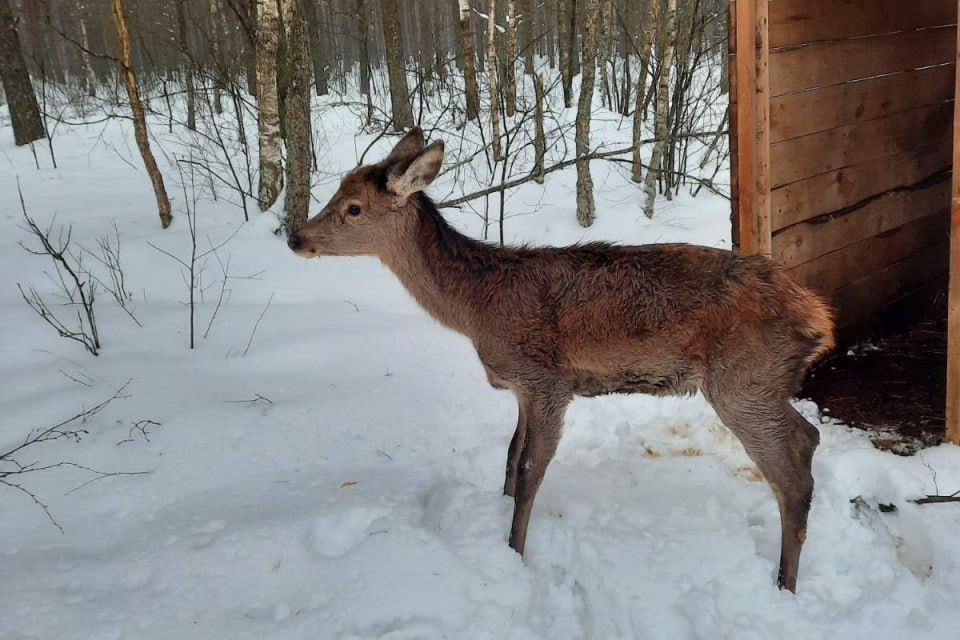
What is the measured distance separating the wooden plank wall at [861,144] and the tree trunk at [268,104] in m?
5.52

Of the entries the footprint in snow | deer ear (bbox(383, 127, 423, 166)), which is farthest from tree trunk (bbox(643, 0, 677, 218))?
the footprint in snow

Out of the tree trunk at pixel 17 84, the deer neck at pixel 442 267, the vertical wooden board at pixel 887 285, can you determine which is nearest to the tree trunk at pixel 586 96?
the vertical wooden board at pixel 887 285

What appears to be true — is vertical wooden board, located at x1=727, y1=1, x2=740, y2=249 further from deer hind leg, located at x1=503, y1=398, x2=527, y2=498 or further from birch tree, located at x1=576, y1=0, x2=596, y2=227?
birch tree, located at x1=576, y1=0, x2=596, y2=227

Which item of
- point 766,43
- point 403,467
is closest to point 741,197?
point 766,43

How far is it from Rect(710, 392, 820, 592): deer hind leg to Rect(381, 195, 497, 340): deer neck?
4.28 feet

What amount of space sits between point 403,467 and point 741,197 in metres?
2.83

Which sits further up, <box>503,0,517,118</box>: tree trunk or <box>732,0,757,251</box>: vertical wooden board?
<box>503,0,517,118</box>: tree trunk

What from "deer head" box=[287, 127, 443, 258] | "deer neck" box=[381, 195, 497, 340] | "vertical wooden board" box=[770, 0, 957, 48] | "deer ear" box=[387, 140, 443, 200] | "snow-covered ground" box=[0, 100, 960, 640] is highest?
"vertical wooden board" box=[770, 0, 957, 48]

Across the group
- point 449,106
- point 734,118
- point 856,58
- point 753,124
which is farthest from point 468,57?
point 753,124

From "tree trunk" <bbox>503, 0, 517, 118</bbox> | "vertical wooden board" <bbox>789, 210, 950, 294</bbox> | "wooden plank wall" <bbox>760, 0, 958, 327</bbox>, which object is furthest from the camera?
"tree trunk" <bbox>503, 0, 517, 118</bbox>

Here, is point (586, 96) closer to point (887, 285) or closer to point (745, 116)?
point (887, 285)

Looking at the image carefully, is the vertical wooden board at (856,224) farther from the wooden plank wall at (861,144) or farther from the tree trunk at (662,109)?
the tree trunk at (662,109)

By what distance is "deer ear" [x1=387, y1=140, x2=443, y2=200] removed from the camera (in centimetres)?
371

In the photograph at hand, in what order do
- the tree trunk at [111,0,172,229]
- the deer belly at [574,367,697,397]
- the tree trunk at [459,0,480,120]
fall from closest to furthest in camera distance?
the deer belly at [574,367,697,397], the tree trunk at [111,0,172,229], the tree trunk at [459,0,480,120]
